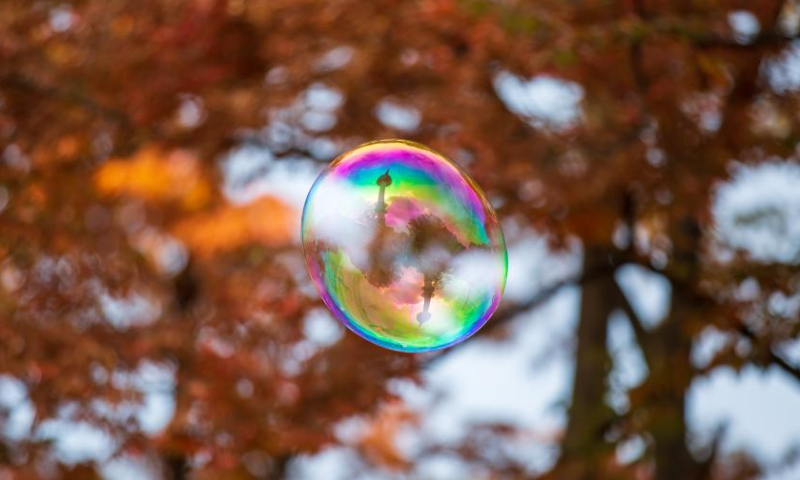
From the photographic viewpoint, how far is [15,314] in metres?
7.13

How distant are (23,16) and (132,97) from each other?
890mm

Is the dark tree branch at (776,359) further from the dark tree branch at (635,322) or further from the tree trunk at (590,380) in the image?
the dark tree branch at (635,322)

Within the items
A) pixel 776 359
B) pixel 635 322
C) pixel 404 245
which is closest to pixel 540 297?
pixel 635 322

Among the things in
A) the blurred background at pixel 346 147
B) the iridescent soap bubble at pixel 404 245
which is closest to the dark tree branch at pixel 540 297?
the blurred background at pixel 346 147

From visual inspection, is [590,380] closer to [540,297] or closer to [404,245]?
[540,297]

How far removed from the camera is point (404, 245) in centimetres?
505

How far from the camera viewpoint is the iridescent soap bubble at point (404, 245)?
5070 mm

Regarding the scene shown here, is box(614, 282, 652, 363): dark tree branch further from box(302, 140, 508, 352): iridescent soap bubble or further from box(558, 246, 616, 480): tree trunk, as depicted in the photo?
box(302, 140, 508, 352): iridescent soap bubble

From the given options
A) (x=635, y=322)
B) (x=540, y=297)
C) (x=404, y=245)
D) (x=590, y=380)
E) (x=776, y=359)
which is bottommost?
(x=590, y=380)

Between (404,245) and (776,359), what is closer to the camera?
(404,245)

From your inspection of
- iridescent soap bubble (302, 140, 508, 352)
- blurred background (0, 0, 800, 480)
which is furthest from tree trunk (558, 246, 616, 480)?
iridescent soap bubble (302, 140, 508, 352)

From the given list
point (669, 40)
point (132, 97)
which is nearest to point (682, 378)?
point (669, 40)

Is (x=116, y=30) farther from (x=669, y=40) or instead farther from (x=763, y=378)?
(x=763, y=378)

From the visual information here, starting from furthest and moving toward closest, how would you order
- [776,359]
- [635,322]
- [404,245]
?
[635,322]
[776,359]
[404,245]
